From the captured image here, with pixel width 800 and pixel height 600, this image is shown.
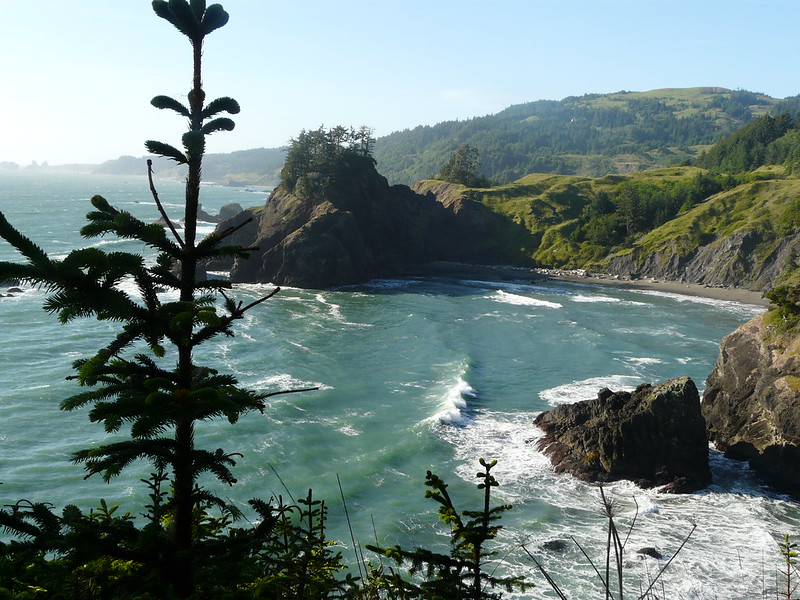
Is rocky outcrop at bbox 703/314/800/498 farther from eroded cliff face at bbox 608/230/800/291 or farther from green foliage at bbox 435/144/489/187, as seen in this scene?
green foliage at bbox 435/144/489/187

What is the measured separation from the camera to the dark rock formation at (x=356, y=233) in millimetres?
93188

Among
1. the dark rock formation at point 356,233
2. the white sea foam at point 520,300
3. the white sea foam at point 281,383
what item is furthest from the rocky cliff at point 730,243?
the white sea foam at point 281,383

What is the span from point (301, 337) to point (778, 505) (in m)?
44.6

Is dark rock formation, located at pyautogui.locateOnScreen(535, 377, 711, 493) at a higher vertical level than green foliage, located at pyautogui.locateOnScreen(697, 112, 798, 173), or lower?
lower

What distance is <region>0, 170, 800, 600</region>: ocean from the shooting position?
91.8 feet

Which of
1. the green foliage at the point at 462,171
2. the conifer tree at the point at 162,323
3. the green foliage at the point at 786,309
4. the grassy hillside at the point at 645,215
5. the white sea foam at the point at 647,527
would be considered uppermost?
the green foliage at the point at 462,171

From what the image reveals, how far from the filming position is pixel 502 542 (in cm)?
2748

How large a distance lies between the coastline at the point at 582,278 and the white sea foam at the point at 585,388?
47467 millimetres

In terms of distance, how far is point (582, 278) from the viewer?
348ft

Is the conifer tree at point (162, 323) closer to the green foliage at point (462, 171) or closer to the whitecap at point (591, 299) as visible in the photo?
the whitecap at point (591, 299)

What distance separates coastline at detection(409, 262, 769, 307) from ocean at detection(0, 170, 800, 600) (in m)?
8.42

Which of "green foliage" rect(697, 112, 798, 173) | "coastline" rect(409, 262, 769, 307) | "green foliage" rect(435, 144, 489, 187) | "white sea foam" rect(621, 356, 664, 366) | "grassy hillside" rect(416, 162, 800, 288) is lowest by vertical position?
"white sea foam" rect(621, 356, 664, 366)

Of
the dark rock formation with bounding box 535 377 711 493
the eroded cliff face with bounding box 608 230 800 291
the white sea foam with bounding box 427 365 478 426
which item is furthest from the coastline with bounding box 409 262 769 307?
the dark rock formation with bounding box 535 377 711 493

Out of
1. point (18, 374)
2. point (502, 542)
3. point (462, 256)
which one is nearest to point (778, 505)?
point (502, 542)
